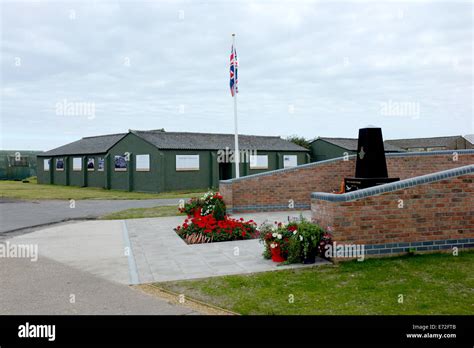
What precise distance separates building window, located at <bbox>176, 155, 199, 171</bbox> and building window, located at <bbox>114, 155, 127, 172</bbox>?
544 centimetres

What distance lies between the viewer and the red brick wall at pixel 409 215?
8156 mm

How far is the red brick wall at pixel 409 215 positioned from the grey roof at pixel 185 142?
A: 82.9 ft

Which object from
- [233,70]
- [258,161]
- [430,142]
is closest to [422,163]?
[233,70]

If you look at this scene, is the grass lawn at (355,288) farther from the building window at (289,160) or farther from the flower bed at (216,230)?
the building window at (289,160)

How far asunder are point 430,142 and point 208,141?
38687mm

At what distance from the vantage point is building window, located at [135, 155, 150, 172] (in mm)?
32944

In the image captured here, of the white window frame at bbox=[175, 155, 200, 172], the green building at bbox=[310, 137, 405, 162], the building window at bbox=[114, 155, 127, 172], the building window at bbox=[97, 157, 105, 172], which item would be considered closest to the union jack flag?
the white window frame at bbox=[175, 155, 200, 172]

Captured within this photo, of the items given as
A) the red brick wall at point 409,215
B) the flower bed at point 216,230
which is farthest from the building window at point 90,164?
the red brick wall at point 409,215

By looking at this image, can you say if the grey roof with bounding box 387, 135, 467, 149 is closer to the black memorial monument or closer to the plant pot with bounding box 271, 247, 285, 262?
the black memorial monument

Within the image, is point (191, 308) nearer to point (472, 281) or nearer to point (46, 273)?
point (46, 273)

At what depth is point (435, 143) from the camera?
57906 millimetres

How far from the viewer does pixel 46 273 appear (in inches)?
316
